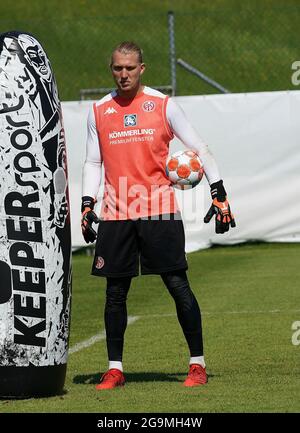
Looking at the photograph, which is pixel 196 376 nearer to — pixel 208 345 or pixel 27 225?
pixel 27 225

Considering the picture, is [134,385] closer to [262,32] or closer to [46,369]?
[46,369]

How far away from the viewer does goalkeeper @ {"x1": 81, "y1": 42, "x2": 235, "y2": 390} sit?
7172 millimetres

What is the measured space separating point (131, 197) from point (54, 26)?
23.7 meters

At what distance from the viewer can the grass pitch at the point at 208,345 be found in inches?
258

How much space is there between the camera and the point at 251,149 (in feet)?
52.4

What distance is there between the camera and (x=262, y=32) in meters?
28.3

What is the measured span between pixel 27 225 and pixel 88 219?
1.97ft

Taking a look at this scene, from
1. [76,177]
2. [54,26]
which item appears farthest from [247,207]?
[54,26]

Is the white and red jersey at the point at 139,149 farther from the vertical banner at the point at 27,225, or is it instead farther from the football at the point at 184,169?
the vertical banner at the point at 27,225

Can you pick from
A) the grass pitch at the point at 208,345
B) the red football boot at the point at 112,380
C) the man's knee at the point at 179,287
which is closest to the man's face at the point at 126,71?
the man's knee at the point at 179,287

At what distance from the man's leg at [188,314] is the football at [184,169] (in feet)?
1.81

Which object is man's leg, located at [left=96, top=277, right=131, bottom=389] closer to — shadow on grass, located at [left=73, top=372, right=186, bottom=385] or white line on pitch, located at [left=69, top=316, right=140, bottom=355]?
shadow on grass, located at [left=73, top=372, right=186, bottom=385]

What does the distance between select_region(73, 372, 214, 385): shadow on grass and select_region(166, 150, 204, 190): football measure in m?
1.24

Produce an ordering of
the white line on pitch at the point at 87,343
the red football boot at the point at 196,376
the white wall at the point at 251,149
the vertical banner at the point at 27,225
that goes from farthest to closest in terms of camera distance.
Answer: the white wall at the point at 251,149 < the white line on pitch at the point at 87,343 < the red football boot at the point at 196,376 < the vertical banner at the point at 27,225
